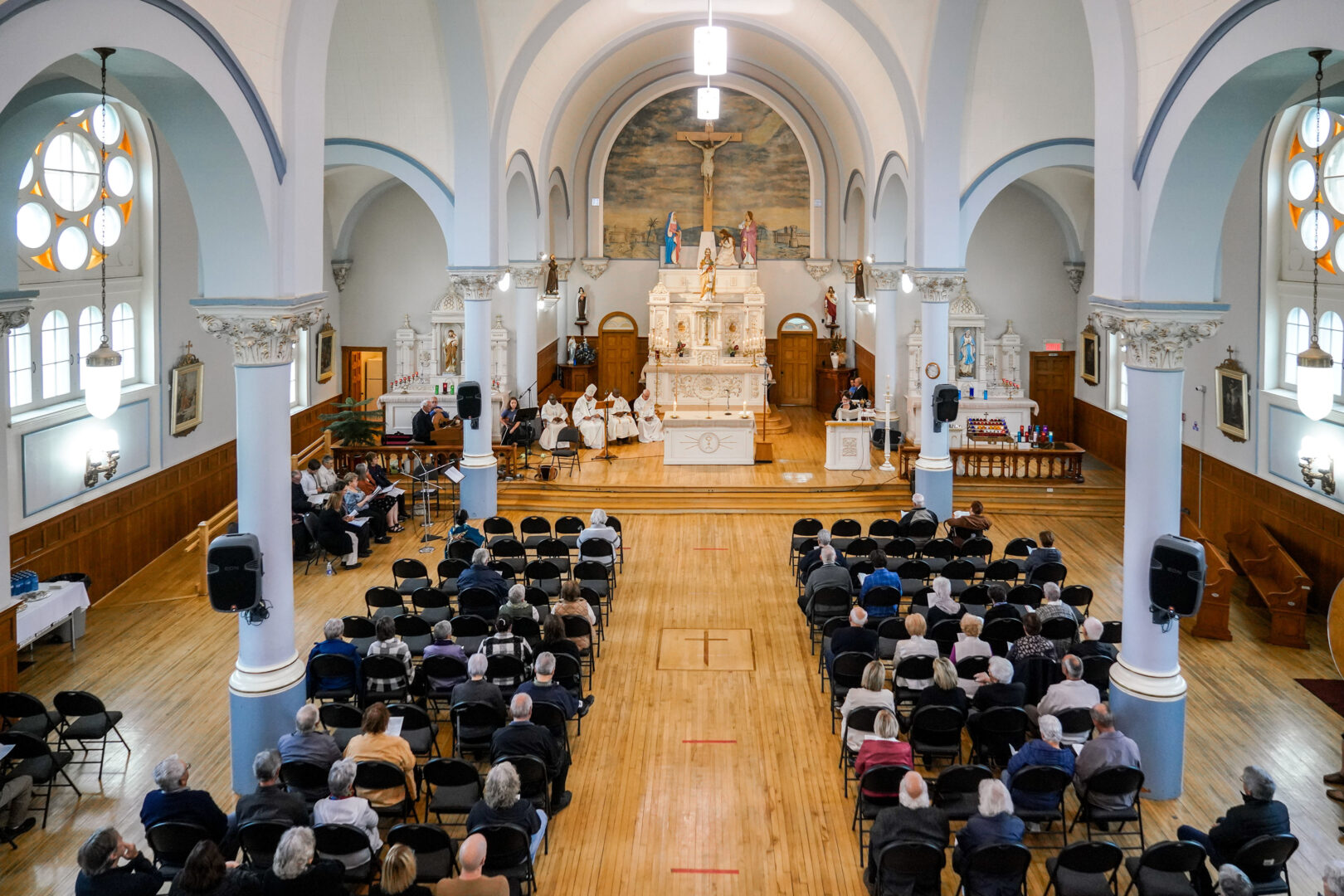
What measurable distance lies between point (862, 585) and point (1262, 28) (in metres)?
7.64

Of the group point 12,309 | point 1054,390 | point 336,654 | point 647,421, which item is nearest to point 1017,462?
point 1054,390

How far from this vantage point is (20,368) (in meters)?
15.7

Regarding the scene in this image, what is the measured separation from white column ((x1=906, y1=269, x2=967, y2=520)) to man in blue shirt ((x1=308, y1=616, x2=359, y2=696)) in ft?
38.9

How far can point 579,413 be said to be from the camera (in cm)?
2717

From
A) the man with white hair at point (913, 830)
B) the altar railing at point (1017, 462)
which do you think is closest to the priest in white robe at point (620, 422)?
the altar railing at point (1017, 462)

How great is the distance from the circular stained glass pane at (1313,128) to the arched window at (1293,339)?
2.37 m

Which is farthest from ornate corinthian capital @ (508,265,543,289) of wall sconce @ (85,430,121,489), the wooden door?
the wooden door

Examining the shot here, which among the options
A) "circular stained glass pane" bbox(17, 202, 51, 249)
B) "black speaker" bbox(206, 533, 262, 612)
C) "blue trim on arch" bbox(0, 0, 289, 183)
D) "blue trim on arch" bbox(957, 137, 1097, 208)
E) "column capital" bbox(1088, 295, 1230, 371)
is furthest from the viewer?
"blue trim on arch" bbox(957, 137, 1097, 208)

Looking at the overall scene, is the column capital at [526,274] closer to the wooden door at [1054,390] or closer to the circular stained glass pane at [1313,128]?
the wooden door at [1054,390]

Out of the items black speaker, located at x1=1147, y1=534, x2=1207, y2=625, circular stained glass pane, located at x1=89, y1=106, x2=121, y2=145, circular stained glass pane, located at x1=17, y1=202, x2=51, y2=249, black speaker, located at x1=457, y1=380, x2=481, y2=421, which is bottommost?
black speaker, located at x1=1147, y1=534, x2=1207, y2=625

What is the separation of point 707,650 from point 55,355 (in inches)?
395

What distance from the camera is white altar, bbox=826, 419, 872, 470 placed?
78.6 ft

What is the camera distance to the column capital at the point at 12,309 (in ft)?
37.2

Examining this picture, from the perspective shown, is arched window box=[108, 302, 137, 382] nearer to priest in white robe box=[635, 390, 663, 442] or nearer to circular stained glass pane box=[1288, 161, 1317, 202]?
priest in white robe box=[635, 390, 663, 442]
